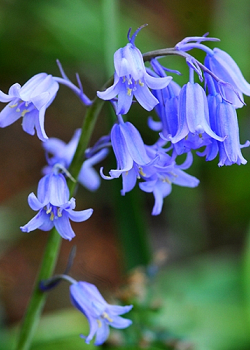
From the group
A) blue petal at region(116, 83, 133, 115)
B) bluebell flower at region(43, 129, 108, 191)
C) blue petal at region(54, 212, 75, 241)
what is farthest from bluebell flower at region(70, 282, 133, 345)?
blue petal at region(116, 83, 133, 115)

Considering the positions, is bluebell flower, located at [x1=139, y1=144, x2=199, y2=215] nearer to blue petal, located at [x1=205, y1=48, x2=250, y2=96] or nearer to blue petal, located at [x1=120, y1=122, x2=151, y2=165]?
blue petal, located at [x1=120, y1=122, x2=151, y2=165]

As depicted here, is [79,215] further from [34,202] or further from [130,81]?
[130,81]

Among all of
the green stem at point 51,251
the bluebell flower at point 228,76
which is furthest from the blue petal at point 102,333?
the bluebell flower at point 228,76

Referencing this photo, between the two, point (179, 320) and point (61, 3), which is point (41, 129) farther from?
point (61, 3)

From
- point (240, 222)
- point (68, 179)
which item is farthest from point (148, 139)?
point (68, 179)

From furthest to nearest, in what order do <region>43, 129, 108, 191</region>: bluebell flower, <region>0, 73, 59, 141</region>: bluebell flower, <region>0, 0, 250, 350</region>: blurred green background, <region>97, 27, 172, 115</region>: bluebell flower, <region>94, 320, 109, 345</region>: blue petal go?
1. <region>0, 0, 250, 350</region>: blurred green background
2. <region>43, 129, 108, 191</region>: bluebell flower
3. <region>94, 320, 109, 345</region>: blue petal
4. <region>0, 73, 59, 141</region>: bluebell flower
5. <region>97, 27, 172, 115</region>: bluebell flower

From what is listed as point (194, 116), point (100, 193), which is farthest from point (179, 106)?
point (100, 193)
